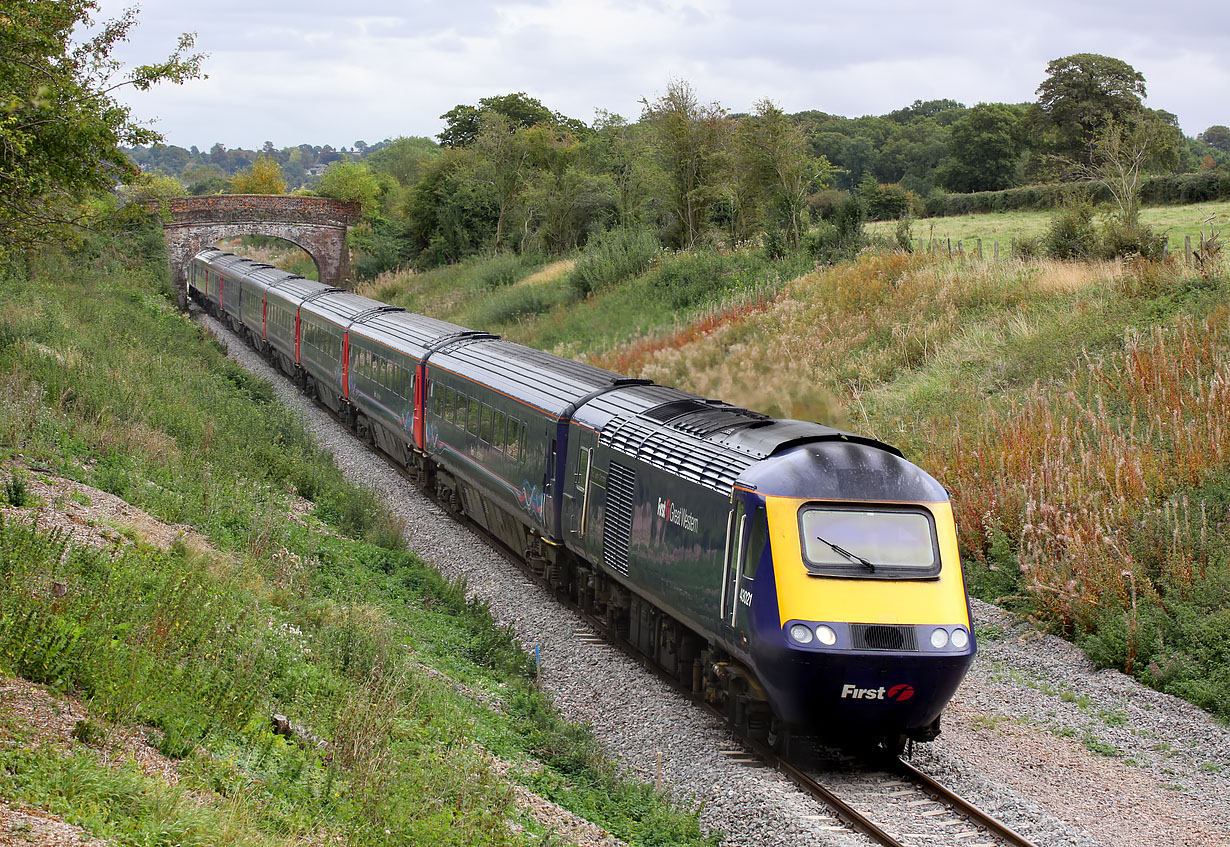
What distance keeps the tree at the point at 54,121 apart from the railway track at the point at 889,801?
35.4 feet

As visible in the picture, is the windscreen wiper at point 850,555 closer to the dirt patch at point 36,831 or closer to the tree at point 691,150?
the dirt patch at point 36,831

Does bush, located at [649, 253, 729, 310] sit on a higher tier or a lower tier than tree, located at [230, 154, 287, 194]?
lower

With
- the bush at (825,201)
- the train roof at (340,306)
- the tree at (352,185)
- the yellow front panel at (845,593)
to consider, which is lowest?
the yellow front panel at (845,593)

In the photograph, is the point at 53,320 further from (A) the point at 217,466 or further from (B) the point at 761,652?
(B) the point at 761,652

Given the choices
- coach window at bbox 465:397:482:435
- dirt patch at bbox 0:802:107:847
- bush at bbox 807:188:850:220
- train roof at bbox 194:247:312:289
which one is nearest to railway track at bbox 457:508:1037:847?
dirt patch at bbox 0:802:107:847

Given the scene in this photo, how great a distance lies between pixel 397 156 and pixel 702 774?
101290 mm

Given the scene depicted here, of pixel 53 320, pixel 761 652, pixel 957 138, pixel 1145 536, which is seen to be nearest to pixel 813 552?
pixel 761 652

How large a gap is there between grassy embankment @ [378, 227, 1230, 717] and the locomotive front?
3329 millimetres

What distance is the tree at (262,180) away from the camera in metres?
93.2

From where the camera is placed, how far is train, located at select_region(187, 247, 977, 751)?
332 inches

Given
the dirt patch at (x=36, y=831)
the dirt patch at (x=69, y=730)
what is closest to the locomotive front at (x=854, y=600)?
the dirt patch at (x=69, y=730)

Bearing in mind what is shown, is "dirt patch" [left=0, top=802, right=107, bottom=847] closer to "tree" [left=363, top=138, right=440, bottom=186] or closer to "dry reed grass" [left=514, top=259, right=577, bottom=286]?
"dry reed grass" [left=514, top=259, right=577, bottom=286]

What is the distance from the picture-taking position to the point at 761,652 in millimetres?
8523

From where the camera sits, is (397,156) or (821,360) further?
(397,156)
